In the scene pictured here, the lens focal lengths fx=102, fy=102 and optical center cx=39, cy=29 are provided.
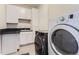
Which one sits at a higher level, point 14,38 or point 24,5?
point 24,5

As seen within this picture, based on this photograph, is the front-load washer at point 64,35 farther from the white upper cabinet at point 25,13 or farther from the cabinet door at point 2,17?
the cabinet door at point 2,17

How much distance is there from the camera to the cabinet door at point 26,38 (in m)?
1.18

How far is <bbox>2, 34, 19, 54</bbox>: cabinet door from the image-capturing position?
42.8 inches

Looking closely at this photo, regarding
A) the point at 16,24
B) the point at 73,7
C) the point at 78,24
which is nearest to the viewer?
the point at 78,24

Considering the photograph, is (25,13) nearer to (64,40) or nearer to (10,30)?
(10,30)

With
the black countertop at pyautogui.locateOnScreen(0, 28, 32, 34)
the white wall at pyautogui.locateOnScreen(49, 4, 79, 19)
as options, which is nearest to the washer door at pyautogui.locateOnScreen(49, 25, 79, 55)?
the white wall at pyautogui.locateOnScreen(49, 4, 79, 19)

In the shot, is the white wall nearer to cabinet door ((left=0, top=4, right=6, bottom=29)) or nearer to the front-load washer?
the front-load washer

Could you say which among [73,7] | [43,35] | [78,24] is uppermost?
[73,7]

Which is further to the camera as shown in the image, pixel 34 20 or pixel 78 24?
pixel 34 20

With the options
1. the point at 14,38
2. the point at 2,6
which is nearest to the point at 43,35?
the point at 14,38

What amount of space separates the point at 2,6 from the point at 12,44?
429 mm

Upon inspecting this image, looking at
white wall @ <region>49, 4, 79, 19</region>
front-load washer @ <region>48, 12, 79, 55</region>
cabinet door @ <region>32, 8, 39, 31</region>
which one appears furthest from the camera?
cabinet door @ <region>32, 8, 39, 31</region>

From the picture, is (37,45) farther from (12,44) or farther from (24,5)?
(24,5)
